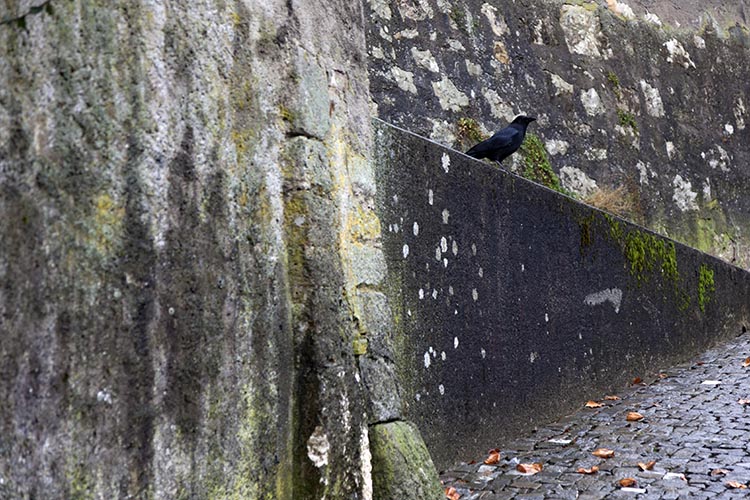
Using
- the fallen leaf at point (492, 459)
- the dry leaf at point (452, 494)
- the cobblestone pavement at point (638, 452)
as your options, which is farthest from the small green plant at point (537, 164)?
the dry leaf at point (452, 494)

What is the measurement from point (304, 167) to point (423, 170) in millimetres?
1454

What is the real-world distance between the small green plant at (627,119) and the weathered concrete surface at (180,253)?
797 centimetres

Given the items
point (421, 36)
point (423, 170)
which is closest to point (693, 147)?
point (421, 36)

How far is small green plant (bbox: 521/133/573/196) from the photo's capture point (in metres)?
8.15

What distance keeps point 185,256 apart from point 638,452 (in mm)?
2819

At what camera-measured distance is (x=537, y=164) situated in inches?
327

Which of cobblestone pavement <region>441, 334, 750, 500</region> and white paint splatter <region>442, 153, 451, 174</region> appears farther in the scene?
white paint splatter <region>442, 153, 451, 174</region>

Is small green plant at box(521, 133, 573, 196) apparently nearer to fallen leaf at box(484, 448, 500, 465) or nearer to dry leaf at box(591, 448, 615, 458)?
dry leaf at box(591, 448, 615, 458)

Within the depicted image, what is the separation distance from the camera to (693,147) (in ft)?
36.4

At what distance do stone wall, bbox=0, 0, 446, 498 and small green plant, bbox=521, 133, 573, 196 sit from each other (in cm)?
569

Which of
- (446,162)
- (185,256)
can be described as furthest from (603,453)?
(185,256)

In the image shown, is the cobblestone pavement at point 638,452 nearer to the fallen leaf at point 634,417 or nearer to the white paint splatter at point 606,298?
the fallen leaf at point 634,417

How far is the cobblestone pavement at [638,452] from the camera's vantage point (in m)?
3.34

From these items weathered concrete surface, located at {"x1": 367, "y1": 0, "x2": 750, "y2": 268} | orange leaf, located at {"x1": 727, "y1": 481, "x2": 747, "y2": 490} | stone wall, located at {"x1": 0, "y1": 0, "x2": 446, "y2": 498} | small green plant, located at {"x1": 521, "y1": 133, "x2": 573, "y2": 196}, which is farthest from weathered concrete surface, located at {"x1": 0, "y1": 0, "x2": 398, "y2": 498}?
small green plant, located at {"x1": 521, "y1": 133, "x2": 573, "y2": 196}
